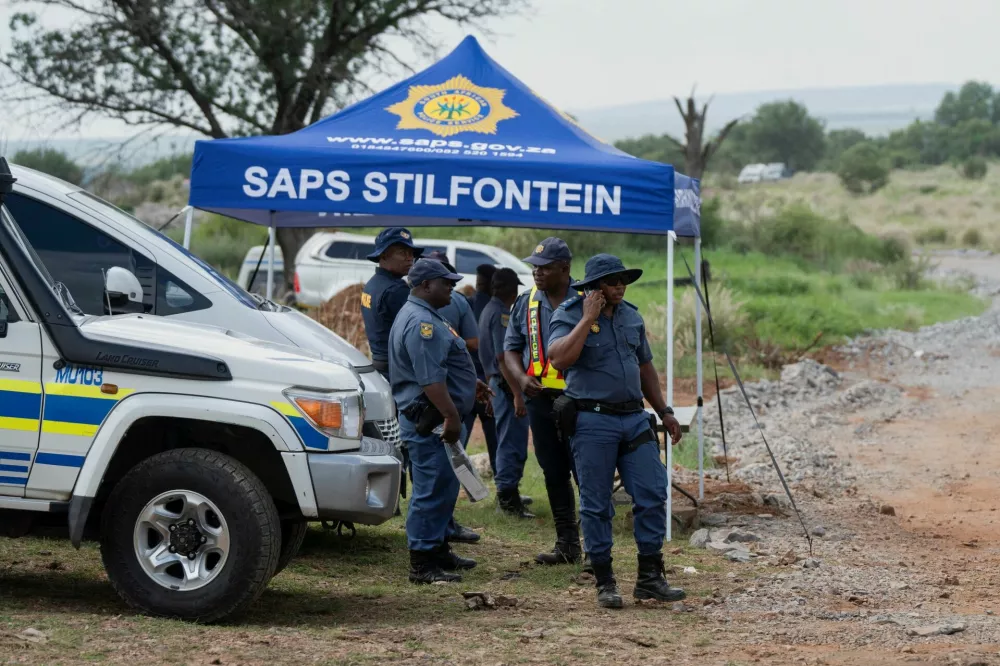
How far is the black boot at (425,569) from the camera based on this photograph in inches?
291

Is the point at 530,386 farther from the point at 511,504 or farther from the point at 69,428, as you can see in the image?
the point at 69,428

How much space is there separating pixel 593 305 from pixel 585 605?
5.15 feet

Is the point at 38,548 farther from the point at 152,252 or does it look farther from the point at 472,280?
the point at 472,280

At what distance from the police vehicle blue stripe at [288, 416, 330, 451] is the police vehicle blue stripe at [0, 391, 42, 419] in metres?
1.12

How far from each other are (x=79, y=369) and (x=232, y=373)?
2.22 feet

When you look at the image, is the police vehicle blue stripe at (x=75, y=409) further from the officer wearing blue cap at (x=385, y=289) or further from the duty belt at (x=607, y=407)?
the officer wearing blue cap at (x=385, y=289)

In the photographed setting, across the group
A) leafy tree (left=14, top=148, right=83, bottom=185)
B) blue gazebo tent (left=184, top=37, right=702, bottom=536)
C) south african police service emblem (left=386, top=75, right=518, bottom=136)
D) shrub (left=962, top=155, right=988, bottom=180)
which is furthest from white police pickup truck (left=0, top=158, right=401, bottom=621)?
shrub (left=962, top=155, right=988, bottom=180)

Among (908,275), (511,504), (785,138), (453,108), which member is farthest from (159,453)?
(785,138)

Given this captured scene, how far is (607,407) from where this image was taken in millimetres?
6785

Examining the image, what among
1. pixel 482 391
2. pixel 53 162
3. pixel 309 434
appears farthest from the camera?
pixel 53 162

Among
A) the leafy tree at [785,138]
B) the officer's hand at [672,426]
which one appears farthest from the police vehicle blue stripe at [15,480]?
the leafy tree at [785,138]

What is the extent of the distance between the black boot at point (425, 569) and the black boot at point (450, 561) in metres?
0.21

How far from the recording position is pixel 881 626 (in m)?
6.37

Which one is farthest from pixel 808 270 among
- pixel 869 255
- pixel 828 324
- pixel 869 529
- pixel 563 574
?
pixel 563 574
